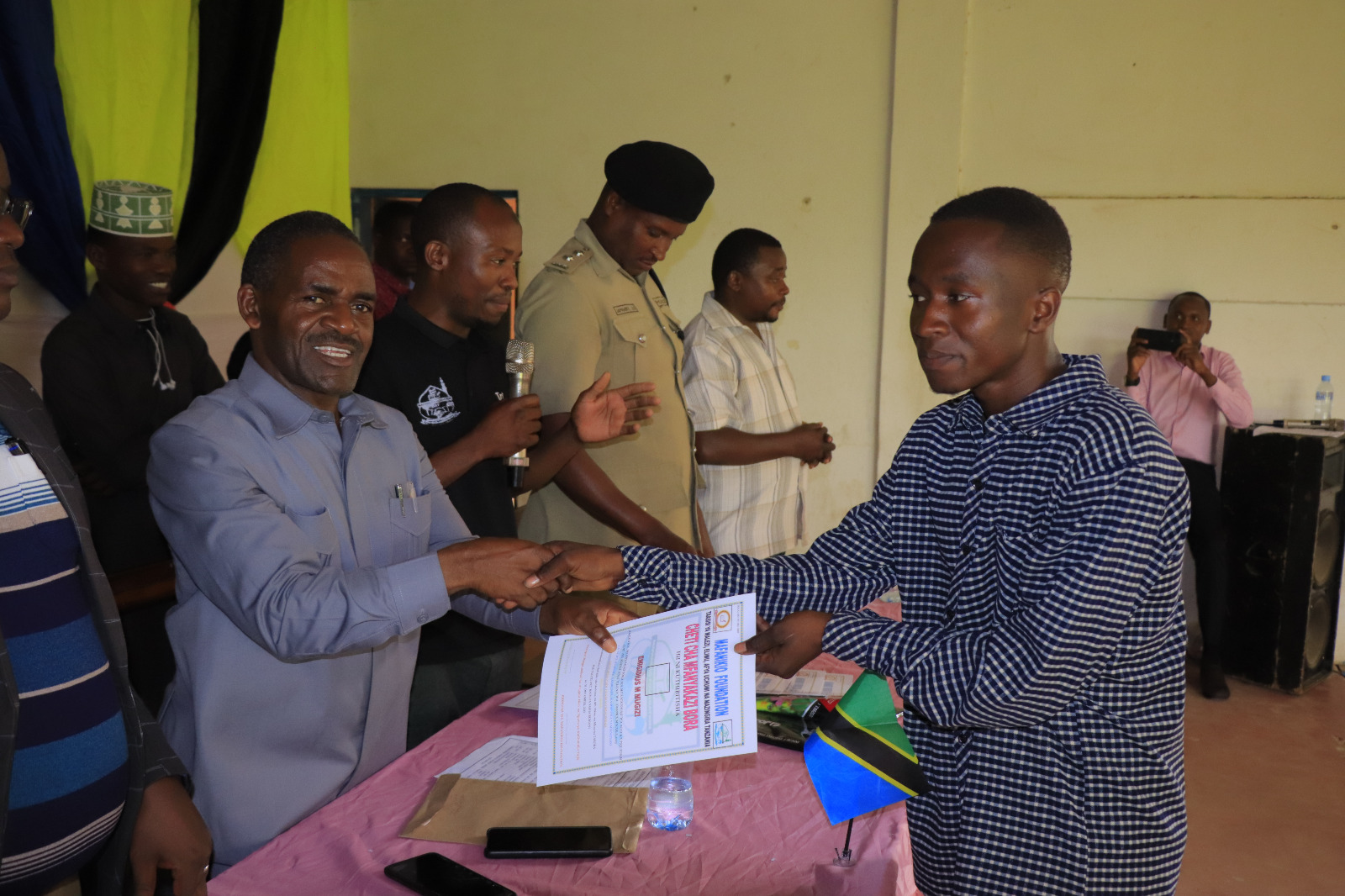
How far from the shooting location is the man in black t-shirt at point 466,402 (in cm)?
218

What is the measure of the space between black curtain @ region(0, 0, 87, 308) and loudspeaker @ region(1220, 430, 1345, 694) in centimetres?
543

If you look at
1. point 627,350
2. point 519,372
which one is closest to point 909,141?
point 627,350

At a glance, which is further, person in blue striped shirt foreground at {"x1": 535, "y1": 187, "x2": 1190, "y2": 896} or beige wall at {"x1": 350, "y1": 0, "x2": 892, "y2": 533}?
beige wall at {"x1": 350, "y1": 0, "x2": 892, "y2": 533}

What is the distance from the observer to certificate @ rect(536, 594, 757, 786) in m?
1.25

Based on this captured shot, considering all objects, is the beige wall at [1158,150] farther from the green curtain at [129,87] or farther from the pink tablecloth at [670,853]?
the pink tablecloth at [670,853]

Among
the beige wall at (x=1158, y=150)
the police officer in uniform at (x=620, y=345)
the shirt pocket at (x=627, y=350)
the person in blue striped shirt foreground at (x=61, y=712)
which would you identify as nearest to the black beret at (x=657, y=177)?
the police officer in uniform at (x=620, y=345)

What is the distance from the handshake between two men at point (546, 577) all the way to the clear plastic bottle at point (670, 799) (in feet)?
0.86

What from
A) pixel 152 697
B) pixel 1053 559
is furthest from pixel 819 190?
pixel 1053 559

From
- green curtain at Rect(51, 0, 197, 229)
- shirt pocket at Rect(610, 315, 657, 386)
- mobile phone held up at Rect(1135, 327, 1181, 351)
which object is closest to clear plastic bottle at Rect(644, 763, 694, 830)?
shirt pocket at Rect(610, 315, 657, 386)

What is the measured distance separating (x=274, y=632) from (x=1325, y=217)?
221 inches

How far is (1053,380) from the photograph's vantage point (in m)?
1.25

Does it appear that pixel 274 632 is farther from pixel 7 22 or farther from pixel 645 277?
pixel 7 22

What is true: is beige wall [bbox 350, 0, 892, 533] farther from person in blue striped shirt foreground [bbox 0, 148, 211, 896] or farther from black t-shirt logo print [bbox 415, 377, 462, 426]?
person in blue striped shirt foreground [bbox 0, 148, 211, 896]

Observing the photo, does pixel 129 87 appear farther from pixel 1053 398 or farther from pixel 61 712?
pixel 1053 398
